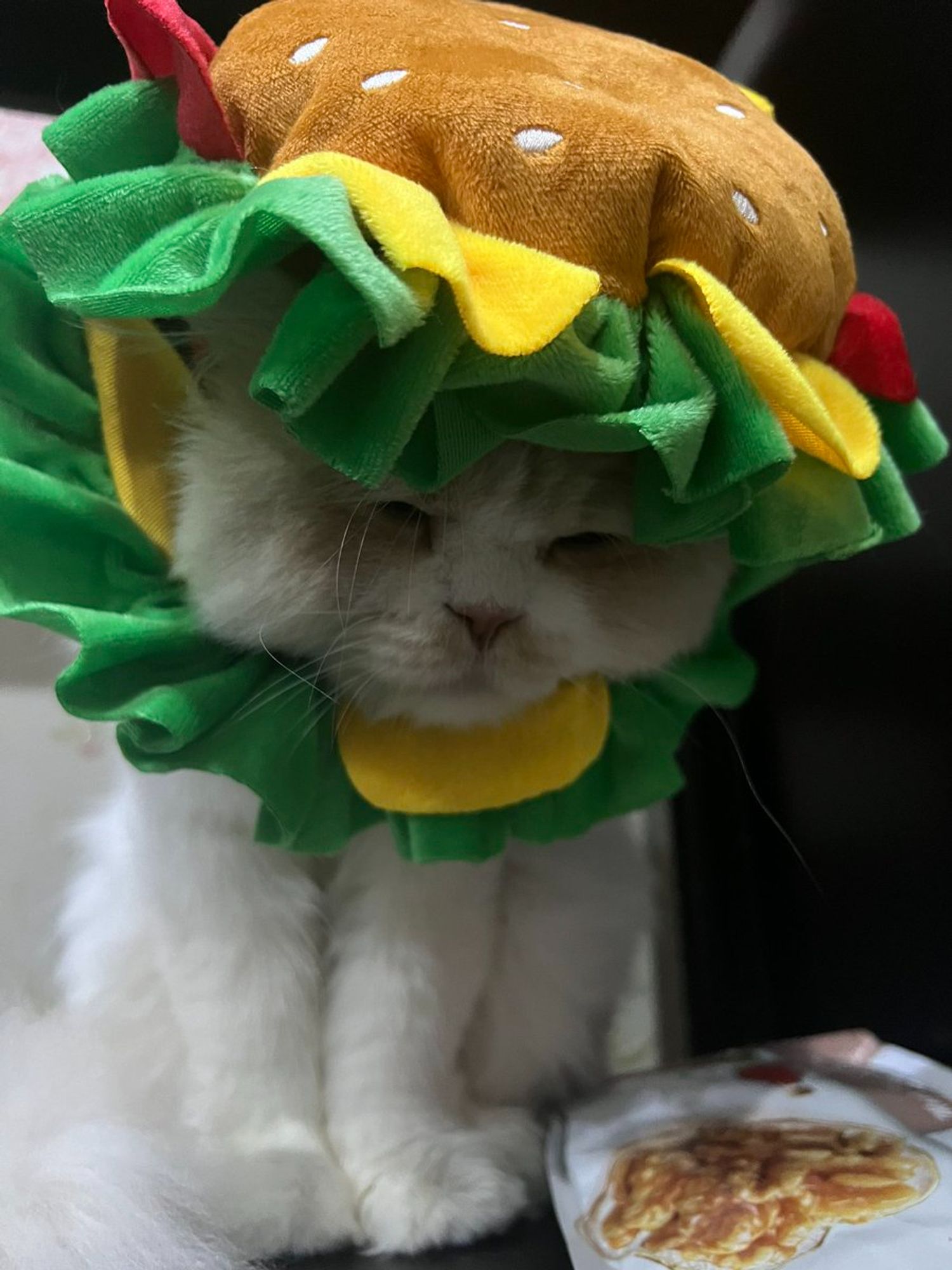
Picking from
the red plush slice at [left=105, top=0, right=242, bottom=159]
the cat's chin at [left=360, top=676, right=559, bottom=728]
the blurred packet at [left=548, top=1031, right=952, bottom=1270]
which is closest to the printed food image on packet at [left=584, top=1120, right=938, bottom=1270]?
the blurred packet at [left=548, top=1031, right=952, bottom=1270]

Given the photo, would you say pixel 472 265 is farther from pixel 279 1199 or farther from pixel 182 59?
pixel 279 1199

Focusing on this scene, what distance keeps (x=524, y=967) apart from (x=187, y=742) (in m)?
0.31

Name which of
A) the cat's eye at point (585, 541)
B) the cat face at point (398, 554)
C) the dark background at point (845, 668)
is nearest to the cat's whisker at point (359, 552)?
the cat face at point (398, 554)

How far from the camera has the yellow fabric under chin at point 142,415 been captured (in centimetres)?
58

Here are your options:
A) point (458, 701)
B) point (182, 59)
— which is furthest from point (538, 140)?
point (458, 701)

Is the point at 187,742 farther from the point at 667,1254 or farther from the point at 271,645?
the point at 667,1254

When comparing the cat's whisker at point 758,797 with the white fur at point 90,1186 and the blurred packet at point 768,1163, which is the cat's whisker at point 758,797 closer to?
the blurred packet at point 768,1163

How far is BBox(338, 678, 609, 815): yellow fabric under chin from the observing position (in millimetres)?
625

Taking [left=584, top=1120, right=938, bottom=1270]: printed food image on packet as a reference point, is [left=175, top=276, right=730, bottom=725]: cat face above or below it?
above

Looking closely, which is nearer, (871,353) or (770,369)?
(770,369)

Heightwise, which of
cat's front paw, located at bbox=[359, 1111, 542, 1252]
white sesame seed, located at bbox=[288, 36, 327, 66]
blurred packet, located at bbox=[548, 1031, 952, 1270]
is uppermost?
white sesame seed, located at bbox=[288, 36, 327, 66]

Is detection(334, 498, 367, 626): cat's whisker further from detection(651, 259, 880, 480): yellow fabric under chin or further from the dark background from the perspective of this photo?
the dark background

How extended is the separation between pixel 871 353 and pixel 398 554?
31 cm

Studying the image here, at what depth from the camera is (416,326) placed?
436mm
